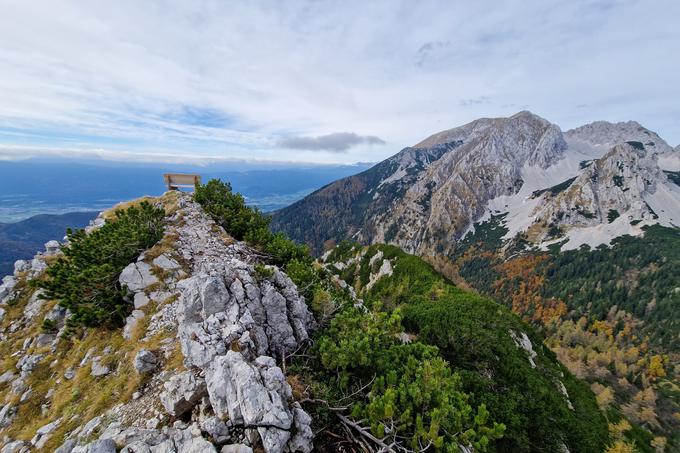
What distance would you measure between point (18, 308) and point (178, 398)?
20.2m

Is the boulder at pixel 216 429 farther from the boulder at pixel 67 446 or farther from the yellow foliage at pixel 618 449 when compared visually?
the yellow foliage at pixel 618 449

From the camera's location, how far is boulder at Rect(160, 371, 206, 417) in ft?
29.8

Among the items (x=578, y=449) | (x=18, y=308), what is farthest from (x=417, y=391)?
(x=18, y=308)

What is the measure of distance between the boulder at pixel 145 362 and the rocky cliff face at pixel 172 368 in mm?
44

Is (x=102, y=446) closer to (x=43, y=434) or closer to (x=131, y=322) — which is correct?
(x=43, y=434)

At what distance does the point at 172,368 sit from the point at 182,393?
2244 mm

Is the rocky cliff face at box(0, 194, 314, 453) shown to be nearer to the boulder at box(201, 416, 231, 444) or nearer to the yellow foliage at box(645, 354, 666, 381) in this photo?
the boulder at box(201, 416, 231, 444)

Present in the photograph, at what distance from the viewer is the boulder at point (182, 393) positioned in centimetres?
908

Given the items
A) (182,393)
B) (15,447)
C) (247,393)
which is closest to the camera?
(247,393)

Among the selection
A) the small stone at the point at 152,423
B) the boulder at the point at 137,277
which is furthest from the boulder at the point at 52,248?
the small stone at the point at 152,423

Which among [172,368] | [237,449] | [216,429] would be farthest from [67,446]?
[237,449]

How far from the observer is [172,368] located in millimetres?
11062

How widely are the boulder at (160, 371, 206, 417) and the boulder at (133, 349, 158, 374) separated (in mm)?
1901

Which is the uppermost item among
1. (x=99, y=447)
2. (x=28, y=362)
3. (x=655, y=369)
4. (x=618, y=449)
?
(x=99, y=447)
